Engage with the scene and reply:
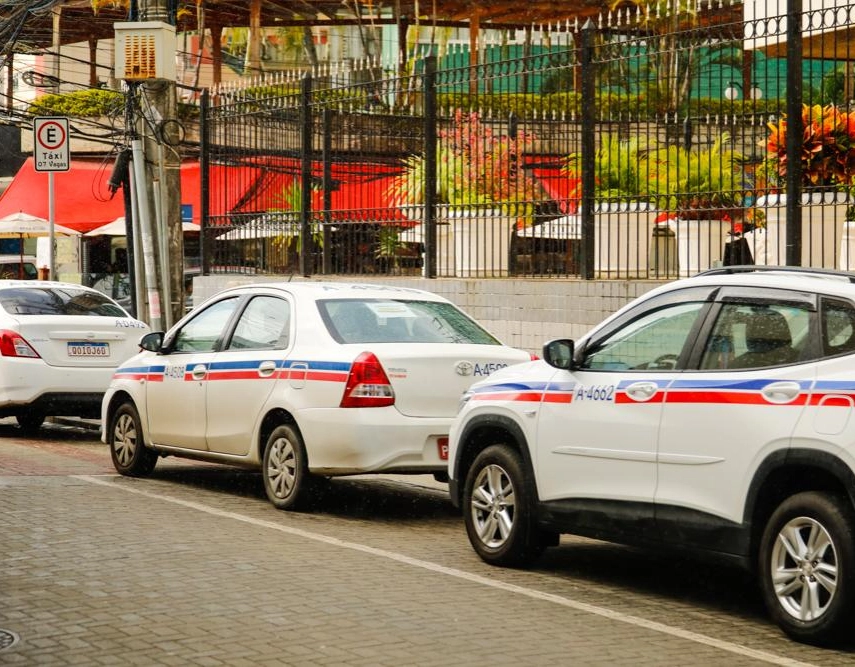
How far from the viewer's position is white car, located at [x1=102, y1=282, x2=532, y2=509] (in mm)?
9773

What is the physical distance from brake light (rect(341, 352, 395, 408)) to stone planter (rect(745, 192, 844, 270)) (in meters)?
4.51

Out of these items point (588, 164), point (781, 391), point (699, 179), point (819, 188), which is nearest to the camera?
point (781, 391)

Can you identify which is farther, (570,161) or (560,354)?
(570,161)

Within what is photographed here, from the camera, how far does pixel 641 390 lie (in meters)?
7.39

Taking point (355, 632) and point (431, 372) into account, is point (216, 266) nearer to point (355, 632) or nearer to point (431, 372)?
point (431, 372)

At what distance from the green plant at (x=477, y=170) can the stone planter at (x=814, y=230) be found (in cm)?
315

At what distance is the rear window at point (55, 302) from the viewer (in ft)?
50.9

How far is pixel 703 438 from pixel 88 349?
9480 mm

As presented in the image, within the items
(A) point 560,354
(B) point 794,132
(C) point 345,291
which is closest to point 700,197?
(B) point 794,132

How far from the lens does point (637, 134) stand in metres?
14.7

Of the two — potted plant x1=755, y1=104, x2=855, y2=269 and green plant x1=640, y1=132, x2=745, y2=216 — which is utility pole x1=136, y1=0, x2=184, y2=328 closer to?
green plant x1=640, y1=132, x2=745, y2=216

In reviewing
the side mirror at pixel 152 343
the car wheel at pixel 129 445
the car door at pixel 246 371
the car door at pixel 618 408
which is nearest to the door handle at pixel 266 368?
the car door at pixel 246 371

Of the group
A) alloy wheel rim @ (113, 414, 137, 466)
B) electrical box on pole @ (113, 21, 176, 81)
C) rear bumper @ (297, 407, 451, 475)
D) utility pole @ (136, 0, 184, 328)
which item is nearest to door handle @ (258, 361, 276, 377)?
rear bumper @ (297, 407, 451, 475)

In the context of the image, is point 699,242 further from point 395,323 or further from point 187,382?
point 187,382
